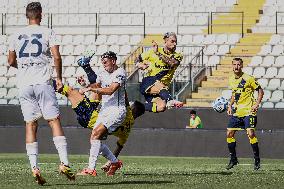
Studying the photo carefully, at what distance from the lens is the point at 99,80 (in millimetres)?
15812

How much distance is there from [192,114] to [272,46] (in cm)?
548

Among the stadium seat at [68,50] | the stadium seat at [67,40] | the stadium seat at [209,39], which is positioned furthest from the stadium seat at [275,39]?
the stadium seat at [67,40]

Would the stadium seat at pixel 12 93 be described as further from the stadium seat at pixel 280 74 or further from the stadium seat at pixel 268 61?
the stadium seat at pixel 280 74

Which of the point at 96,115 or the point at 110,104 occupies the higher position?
the point at 110,104

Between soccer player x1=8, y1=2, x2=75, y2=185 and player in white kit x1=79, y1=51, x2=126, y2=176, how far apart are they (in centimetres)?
196

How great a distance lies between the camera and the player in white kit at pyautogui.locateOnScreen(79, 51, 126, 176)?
50.0 feet

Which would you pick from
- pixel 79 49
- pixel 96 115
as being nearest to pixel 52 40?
pixel 96 115

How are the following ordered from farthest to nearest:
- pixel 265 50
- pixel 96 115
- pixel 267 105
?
pixel 265 50 < pixel 267 105 < pixel 96 115

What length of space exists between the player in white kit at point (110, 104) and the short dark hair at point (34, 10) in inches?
94.0

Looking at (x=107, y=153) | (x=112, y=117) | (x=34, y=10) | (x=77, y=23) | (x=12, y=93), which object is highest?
(x=77, y=23)

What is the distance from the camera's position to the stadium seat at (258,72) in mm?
31750

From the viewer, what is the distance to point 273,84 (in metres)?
31.1

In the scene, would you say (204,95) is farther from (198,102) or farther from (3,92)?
(3,92)

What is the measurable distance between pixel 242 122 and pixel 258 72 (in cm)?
1238
